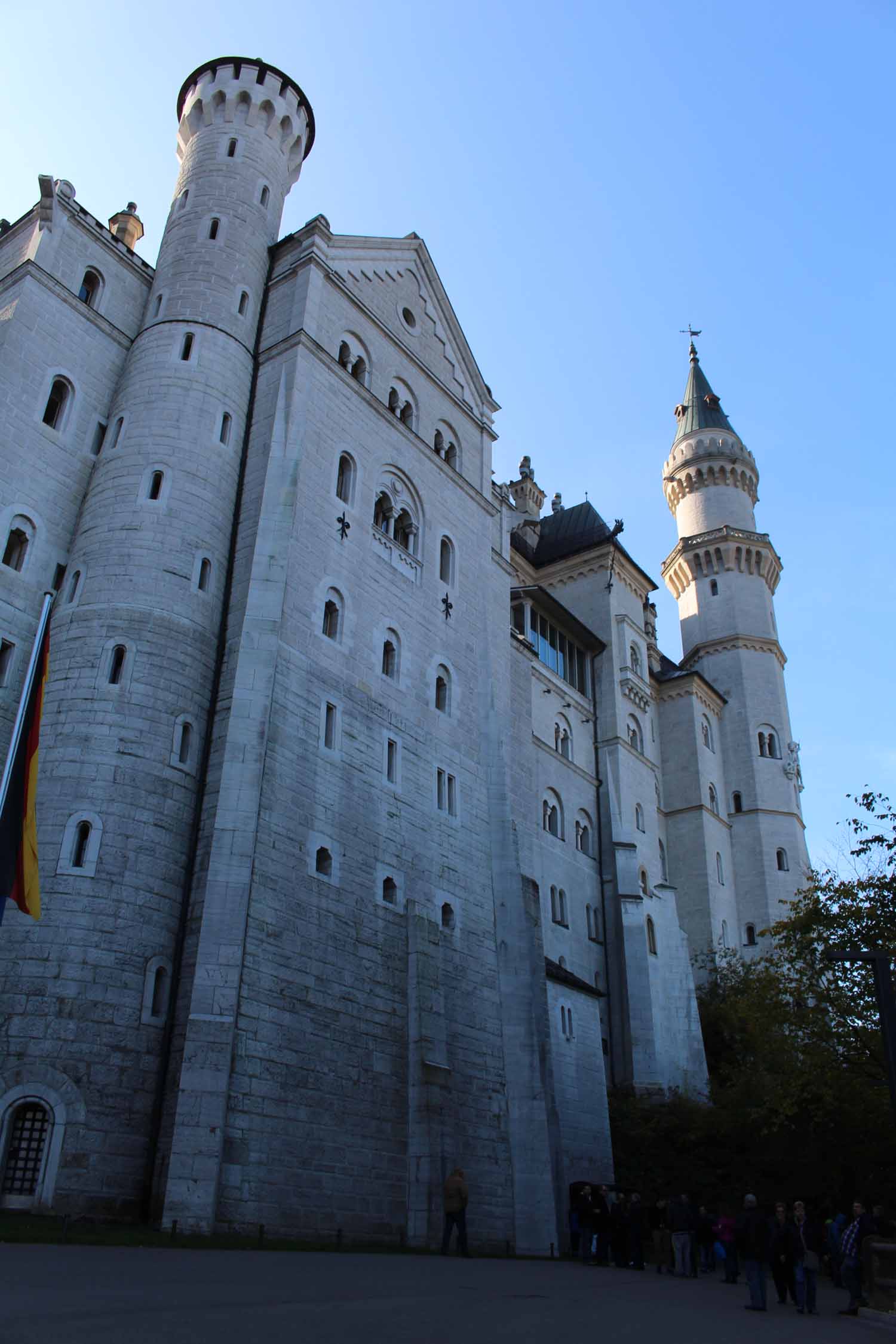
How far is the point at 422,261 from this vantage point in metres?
39.2

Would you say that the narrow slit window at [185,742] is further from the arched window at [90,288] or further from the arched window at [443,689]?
the arched window at [90,288]

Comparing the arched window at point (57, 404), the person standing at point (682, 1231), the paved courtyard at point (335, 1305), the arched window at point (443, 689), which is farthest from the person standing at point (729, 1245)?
the arched window at point (57, 404)

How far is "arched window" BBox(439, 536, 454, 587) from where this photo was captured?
3481 cm

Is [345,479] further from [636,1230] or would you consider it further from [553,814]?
[636,1230]

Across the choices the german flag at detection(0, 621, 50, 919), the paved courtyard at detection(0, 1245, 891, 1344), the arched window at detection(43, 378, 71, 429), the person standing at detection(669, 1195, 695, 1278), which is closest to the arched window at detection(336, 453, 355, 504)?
the arched window at detection(43, 378, 71, 429)

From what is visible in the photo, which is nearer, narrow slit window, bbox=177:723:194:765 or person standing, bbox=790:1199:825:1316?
person standing, bbox=790:1199:825:1316

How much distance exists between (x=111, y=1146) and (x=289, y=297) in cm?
2336

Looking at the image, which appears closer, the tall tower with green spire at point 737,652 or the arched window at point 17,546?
the arched window at point 17,546

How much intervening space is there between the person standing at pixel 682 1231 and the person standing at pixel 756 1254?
159 inches

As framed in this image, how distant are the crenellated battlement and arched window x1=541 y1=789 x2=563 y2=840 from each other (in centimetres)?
Answer: 2395

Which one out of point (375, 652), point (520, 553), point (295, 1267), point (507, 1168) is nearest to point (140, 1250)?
point (295, 1267)

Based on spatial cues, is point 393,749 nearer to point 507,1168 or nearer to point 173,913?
point 173,913

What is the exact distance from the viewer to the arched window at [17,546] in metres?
25.4

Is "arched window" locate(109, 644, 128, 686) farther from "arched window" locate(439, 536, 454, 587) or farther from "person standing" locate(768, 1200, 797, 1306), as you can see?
"person standing" locate(768, 1200, 797, 1306)
